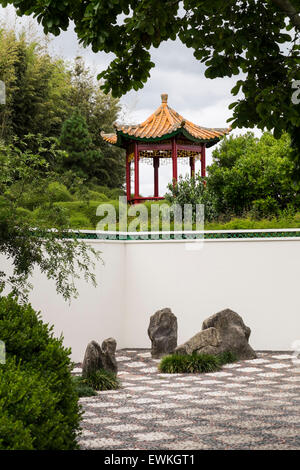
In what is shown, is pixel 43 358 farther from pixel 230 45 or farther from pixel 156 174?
pixel 156 174

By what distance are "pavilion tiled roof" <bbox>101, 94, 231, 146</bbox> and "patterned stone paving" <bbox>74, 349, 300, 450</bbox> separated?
664 centimetres

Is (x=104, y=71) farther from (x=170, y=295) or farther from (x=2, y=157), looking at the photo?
(x=170, y=295)

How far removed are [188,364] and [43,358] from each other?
178 inches

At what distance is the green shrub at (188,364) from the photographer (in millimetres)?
7785

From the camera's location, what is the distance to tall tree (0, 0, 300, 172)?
14.8 feet

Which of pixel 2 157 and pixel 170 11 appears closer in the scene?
pixel 170 11

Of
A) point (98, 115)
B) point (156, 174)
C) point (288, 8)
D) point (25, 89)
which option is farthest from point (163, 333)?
point (98, 115)

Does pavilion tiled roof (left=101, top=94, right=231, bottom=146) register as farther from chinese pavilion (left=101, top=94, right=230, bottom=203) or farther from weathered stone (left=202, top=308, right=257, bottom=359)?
weathered stone (left=202, top=308, right=257, bottom=359)

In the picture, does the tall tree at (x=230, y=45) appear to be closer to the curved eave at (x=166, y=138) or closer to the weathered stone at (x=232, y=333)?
the weathered stone at (x=232, y=333)

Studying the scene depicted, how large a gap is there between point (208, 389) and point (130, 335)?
3.79 meters

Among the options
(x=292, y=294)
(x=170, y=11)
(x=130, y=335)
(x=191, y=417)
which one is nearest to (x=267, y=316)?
(x=292, y=294)

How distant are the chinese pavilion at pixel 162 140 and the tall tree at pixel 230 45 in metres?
7.66
